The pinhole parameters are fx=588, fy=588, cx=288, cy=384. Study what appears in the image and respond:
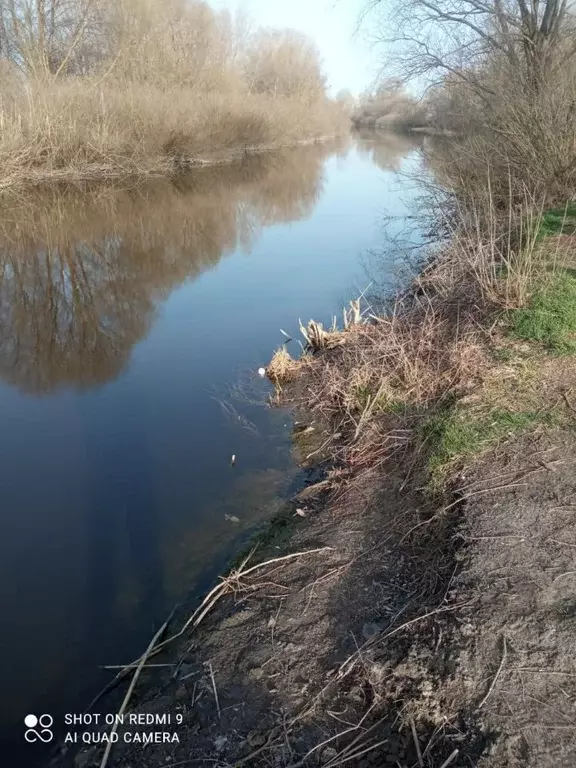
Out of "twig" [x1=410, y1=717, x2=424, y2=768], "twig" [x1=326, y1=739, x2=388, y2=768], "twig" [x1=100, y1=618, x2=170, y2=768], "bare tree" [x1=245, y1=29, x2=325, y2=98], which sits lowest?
"twig" [x1=100, y1=618, x2=170, y2=768]

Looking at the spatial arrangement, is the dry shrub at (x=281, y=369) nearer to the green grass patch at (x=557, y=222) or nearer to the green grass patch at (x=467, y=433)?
the green grass patch at (x=467, y=433)

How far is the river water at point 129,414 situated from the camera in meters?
3.73

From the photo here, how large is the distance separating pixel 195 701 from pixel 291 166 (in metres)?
28.2

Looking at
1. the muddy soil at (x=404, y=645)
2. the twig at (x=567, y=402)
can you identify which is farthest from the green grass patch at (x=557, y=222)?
the muddy soil at (x=404, y=645)

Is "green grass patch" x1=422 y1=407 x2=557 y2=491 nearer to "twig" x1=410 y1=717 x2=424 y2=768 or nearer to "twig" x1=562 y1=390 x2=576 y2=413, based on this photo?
"twig" x1=562 y1=390 x2=576 y2=413

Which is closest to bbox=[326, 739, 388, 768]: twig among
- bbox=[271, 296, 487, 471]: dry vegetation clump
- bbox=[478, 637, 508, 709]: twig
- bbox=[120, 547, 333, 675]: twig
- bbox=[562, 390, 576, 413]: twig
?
bbox=[478, 637, 508, 709]: twig

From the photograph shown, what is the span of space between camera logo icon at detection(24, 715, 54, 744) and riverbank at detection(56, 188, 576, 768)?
0.34 meters

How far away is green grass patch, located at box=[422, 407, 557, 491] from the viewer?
416 cm

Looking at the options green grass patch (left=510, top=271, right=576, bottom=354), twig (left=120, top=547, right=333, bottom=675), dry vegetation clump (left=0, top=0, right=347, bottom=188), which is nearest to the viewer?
twig (left=120, top=547, right=333, bottom=675)

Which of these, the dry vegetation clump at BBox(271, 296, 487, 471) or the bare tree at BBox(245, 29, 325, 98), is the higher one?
the bare tree at BBox(245, 29, 325, 98)

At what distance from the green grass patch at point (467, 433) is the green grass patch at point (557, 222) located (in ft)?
17.2

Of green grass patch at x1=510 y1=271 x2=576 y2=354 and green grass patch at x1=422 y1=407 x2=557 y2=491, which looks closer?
green grass patch at x1=422 y1=407 x2=557 y2=491

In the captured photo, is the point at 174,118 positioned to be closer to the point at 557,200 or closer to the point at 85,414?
the point at 557,200

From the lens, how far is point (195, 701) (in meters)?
2.95
